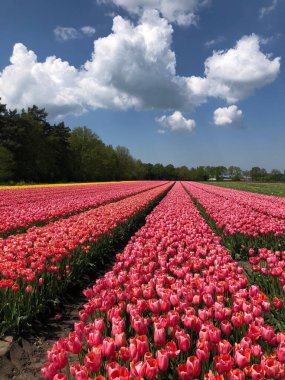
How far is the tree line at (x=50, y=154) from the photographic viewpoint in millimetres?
56375

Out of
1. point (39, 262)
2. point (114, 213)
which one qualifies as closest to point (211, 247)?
point (39, 262)

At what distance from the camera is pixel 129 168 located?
370ft

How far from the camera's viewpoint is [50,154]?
67.4 metres

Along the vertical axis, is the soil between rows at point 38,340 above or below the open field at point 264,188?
below

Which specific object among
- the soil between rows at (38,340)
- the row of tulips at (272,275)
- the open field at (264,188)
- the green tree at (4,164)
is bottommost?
the soil between rows at (38,340)

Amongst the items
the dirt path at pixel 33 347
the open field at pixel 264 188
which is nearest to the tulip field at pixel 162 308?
the dirt path at pixel 33 347

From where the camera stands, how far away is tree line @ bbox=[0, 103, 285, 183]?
56.4m

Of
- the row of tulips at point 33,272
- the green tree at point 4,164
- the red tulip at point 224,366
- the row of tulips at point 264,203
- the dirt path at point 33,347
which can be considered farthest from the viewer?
the green tree at point 4,164

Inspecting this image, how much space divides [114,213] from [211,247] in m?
5.76

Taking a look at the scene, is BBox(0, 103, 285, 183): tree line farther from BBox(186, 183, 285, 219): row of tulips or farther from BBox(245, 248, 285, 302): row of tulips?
BBox(245, 248, 285, 302): row of tulips

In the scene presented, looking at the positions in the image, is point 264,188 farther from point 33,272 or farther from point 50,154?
point 33,272

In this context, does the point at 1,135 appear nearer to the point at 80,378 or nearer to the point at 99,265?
the point at 99,265

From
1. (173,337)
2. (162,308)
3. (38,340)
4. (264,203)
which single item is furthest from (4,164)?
(173,337)

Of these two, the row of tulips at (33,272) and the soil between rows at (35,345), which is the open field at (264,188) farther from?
the soil between rows at (35,345)
